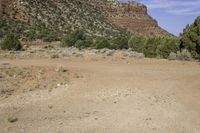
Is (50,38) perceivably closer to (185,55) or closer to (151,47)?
(151,47)

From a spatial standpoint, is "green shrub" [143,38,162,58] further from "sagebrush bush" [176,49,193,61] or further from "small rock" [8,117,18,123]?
"small rock" [8,117,18,123]

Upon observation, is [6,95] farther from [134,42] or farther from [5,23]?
[5,23]

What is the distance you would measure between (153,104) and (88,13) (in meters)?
67.1

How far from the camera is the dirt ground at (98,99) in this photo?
41.4 feet

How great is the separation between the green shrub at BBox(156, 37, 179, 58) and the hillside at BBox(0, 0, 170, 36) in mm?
31621

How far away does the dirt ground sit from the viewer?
1261 cm

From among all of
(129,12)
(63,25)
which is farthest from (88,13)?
(129,12)

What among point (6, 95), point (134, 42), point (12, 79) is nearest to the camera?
point (6, 95)

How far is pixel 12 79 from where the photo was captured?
18641 millimetres

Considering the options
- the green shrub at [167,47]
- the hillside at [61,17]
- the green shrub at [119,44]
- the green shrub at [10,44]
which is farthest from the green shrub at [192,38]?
the hillside at [61,17]

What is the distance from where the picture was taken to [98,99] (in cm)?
1563

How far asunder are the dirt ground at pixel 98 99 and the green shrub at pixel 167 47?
383 inches

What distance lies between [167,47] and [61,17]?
136 ft

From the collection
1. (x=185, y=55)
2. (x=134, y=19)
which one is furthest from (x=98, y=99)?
(x=134, y=19)
